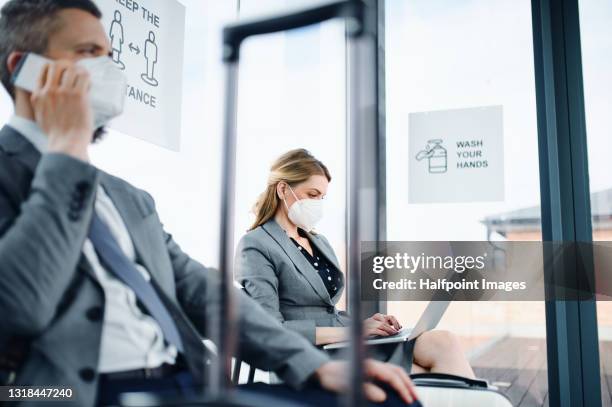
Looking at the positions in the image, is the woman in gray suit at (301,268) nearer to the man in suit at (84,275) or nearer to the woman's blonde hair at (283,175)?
the woman's blonde hair at (283,175)

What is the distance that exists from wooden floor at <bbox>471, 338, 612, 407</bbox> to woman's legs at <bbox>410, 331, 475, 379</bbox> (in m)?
0.98

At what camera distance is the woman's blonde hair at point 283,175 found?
2.10 m

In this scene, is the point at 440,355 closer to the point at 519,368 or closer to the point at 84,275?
the point at 84,275

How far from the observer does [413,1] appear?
8.80 feet

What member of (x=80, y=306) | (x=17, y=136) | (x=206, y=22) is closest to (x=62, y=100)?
(x=17, y=136)

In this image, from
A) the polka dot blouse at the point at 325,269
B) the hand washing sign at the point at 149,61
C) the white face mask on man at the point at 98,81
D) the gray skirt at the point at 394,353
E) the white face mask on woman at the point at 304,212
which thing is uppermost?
the hand washing sign at the point at 149,61

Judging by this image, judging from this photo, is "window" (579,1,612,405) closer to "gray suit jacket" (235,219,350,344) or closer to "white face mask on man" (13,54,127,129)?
"gray suit jacket" (235,219,350,344)

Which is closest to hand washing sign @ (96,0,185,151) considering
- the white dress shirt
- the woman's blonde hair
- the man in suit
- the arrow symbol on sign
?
the arrow symbol on sign

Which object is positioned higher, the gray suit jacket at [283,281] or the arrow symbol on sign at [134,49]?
the arrow symbol on sign at [134,49]

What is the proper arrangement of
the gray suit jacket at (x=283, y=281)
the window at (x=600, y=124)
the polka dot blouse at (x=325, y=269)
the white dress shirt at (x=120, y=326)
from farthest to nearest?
1. the window at (x=600, y=124)
2. the polka dot blouse at (x=325, y=269)
3. the gray suit jacket at (x=283, y=281)
4. the white dress shirt at (x=120, y=326)

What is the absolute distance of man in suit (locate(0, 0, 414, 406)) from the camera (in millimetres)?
841

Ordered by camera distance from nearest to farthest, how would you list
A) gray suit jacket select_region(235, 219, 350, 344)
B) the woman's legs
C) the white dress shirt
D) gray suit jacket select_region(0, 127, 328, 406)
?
gray suit jacket select_region(0, 127, 328, 406) → the white dress shirt → the woman's legs → gray suit jacket select_region(235, 219, 350, 344)

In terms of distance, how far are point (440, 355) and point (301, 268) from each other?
65cm

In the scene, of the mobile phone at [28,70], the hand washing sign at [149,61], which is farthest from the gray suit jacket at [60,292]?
the hand washing sign at [149,61]
